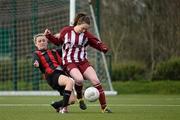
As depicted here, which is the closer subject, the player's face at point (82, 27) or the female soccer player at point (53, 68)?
the female soccer player at point (53, 68)

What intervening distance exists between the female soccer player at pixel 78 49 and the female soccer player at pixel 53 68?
11cm

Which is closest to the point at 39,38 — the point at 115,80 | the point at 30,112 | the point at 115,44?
the point at 30,112

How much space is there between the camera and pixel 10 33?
22.5m

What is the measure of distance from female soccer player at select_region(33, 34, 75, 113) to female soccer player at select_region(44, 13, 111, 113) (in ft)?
0.37

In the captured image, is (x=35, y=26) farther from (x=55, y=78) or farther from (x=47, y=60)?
(x=55, y=78)

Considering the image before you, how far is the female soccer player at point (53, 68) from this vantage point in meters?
11.7

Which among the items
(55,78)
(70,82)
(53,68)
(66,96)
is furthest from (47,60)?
(66,96)

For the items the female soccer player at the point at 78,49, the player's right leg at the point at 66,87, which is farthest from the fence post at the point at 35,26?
the player's right leg at the point at 66,87

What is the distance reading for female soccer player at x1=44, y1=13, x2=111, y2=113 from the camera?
11.7 metres

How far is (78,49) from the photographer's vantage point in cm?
1190

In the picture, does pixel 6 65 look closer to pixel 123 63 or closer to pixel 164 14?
pixel 123 63

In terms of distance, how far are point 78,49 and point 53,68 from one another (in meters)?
0.49

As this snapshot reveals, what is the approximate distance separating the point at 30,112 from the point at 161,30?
15919 millimetres

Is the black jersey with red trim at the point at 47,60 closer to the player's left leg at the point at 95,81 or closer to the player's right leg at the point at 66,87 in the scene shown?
the player's right leg at the point at 66,87
